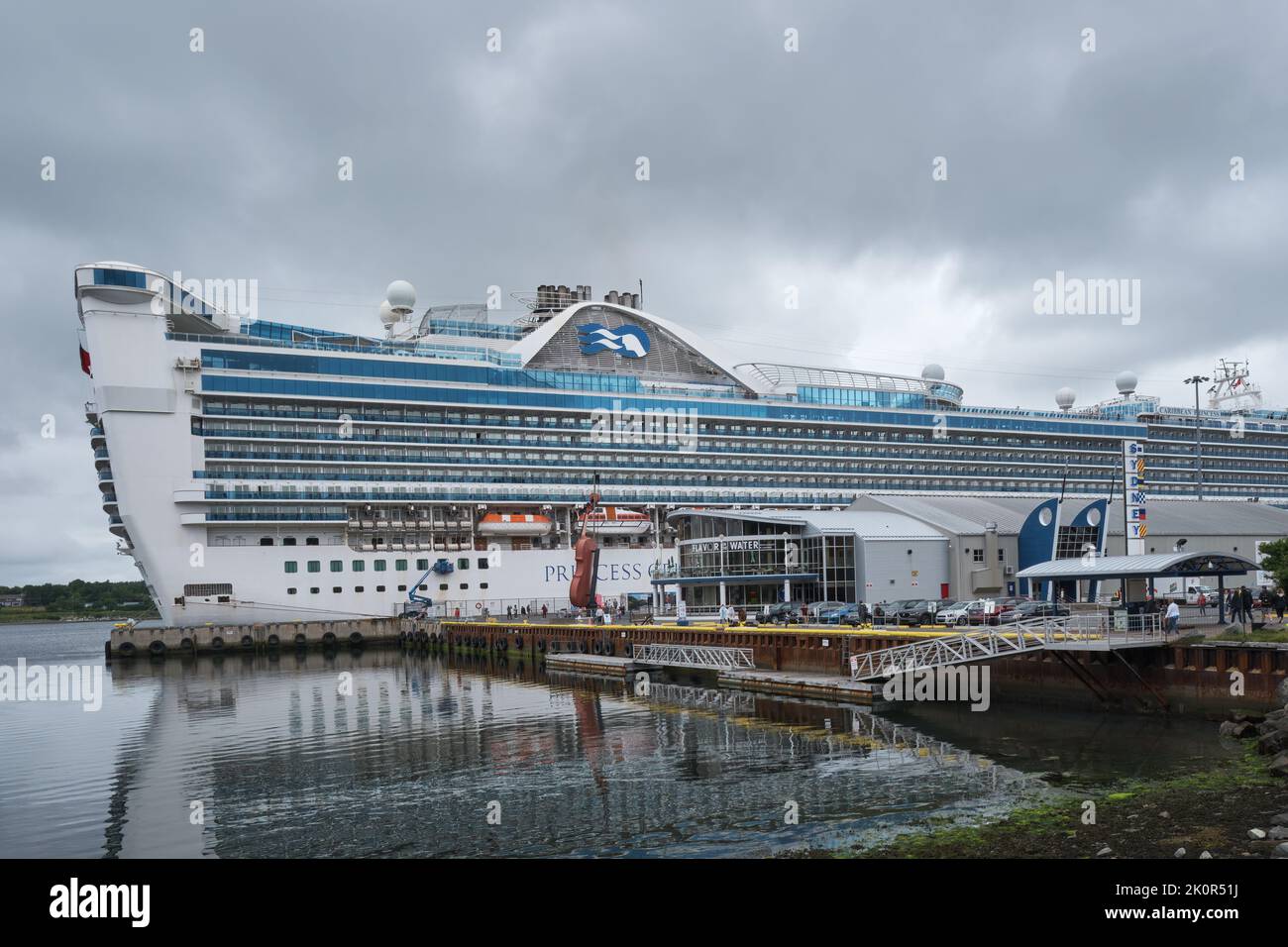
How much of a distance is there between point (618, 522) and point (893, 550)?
2559 centimetres

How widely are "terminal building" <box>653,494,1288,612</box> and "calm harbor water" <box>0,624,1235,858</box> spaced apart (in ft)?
67.0

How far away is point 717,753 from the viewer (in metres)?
27.4

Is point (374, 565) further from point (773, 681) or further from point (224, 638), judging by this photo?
point (773, 681)

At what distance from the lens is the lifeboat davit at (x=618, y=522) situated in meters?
77.6

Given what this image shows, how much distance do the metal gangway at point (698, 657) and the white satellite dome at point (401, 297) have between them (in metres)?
45.8

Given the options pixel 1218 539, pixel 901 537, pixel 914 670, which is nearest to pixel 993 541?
pixel 901 537

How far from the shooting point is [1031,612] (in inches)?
1642

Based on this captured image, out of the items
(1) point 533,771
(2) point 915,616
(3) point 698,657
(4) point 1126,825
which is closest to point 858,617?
(2) point 915,616

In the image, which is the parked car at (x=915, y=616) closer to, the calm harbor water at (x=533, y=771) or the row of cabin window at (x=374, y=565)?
the calm harbor water at (x=533, y=771)

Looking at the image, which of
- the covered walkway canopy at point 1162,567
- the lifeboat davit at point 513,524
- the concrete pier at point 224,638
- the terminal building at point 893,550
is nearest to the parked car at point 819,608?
the terminal building at point 893,550

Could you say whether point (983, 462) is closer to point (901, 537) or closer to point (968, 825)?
point (901, 537)

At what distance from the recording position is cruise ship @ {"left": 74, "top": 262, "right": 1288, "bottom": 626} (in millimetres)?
66000
